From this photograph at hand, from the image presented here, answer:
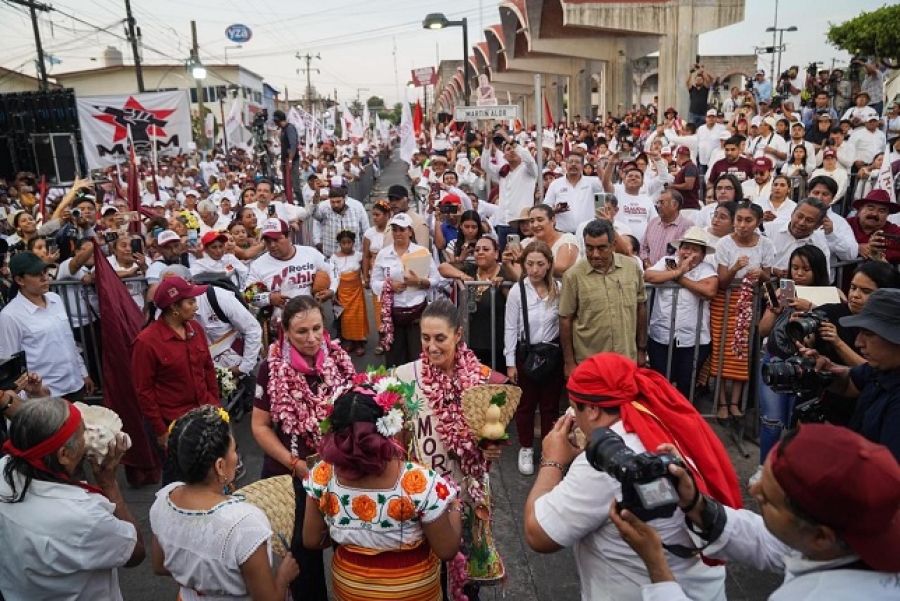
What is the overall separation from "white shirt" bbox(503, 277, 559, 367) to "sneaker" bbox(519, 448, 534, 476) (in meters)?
0.69

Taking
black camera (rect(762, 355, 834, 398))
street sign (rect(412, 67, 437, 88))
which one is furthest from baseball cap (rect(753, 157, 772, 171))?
street sign (rect(412, 67, 437, 88))

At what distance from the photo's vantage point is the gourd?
3.19 m

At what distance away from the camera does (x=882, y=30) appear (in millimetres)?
26609

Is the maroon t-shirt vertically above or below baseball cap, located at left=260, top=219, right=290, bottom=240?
below

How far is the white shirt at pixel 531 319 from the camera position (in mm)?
5129

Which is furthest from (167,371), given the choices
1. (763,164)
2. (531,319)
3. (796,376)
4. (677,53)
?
(677,53)

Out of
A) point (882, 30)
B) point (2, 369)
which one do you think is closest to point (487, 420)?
point (2, 369)

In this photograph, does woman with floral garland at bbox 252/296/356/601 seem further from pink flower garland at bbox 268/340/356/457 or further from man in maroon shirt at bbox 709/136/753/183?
man in maroon shirt at bbox 709/136/753/183

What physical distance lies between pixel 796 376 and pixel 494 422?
1567 mm

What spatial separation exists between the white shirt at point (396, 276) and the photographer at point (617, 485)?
13.9ft

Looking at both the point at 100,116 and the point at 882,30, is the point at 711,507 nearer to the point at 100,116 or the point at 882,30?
the point at 100,116

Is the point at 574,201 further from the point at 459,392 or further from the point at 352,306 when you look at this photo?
the point at 459,392

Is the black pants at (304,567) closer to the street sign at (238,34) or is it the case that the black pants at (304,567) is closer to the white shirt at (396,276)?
the white shirt at (396,276)

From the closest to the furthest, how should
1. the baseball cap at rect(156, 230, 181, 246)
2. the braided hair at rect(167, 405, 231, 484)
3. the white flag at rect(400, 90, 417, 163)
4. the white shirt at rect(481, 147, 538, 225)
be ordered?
the braided hair at rect(167, 405, 231, 484), the baseball cap at rect(156, 230, 181, 246), the white shirt at rect(481, 147, 538, 225), the white flag at rect(400, 90, 417, 163)
